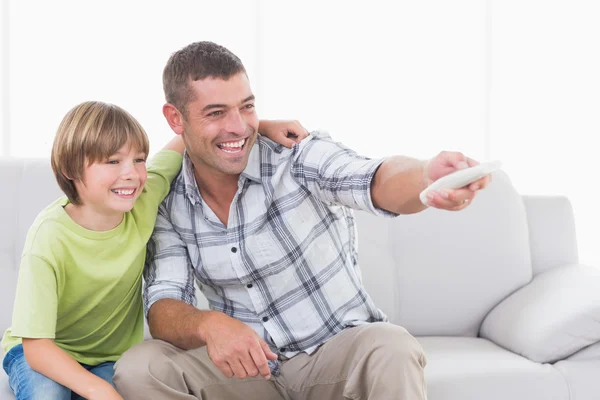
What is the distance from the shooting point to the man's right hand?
1.46 m

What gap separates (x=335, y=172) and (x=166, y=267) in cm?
47

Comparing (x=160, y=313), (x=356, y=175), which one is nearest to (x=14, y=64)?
(x=160, y=313)

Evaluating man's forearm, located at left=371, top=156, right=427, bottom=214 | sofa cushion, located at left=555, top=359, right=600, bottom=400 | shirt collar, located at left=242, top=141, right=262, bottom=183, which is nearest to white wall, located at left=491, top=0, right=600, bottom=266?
sofa cushion, located at left=555, top=359, right=600, bottom=400

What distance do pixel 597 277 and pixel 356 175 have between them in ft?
3.17

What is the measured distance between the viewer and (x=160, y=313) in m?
1.66

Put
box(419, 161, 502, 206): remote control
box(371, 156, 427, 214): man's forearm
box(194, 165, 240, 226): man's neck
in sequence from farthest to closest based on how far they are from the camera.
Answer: box(194, 165, 240, 226): man's neck
box(371, 156, 427, 214): man's forearm
box(419, 161, 502, 206): remote control

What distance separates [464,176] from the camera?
3.67 ft

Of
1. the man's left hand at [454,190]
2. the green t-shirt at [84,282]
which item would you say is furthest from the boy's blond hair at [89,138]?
the man's left hand at [454,190]

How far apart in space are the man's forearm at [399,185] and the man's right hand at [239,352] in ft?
1.15

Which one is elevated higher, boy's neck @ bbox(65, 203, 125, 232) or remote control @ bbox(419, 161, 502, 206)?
remote control @ bbox(419, 161, 502, 206)

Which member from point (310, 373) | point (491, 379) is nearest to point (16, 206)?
point (310, 373)

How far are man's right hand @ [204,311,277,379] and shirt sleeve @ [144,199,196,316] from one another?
255 mm

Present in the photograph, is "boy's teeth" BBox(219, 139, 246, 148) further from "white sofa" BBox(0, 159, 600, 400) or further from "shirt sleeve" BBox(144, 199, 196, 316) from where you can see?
"white sofa" BBox(0, 159, 600, 400)

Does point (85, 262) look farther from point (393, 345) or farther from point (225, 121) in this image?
point (393, 345)
